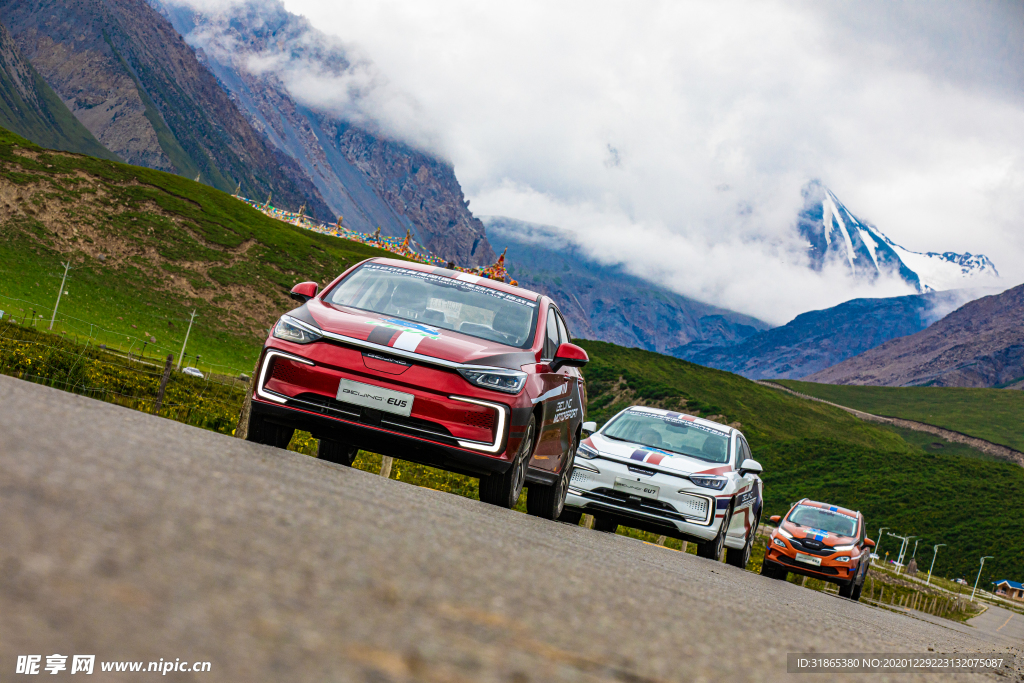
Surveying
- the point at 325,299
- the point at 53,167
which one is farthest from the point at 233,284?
the point at 325,299

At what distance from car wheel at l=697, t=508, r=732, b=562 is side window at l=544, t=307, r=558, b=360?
441 centimetres

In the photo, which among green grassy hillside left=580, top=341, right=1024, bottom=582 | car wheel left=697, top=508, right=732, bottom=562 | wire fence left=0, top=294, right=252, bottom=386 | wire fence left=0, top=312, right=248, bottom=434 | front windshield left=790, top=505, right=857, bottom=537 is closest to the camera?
car wheel left=697, top=508, right=732, bottom=562

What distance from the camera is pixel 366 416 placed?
258 inches

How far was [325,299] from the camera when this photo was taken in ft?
25.0

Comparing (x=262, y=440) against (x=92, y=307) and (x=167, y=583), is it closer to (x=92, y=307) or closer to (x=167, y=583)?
(x=167, y=583)

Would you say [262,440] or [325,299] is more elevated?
[325,299]

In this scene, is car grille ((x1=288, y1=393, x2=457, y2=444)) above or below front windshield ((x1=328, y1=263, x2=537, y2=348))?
below

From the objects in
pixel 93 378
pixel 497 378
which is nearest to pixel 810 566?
pixel 497 378

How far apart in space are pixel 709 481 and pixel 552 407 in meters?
4.41

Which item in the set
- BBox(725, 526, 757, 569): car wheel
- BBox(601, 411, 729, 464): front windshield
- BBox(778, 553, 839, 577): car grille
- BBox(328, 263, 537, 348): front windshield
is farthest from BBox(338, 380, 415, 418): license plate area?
BBox(778, 553, 839, 577): car grille

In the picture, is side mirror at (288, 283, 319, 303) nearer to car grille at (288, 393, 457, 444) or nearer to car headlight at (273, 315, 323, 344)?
car headlight at (273, 315, 323, 344)

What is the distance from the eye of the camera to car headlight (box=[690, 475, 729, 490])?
11789 millimetres

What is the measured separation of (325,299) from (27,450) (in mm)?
4398

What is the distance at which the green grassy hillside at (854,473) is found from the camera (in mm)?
89812
